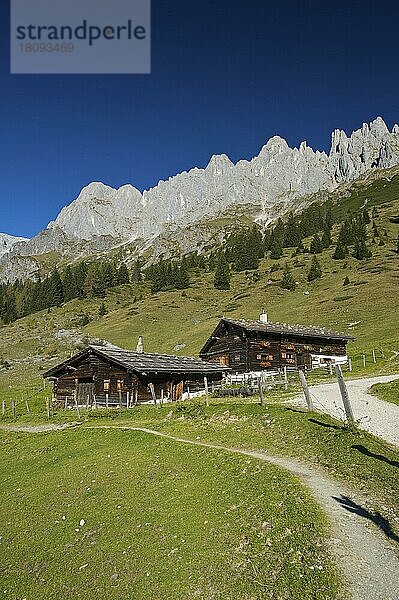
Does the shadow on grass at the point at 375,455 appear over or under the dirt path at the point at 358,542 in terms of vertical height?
over

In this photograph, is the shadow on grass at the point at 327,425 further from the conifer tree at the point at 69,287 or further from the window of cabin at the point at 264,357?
the conifer tree at the point at 69,287

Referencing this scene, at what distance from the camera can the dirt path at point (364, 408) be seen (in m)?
20.5

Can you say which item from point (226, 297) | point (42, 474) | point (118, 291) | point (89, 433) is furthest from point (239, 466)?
point (118, 291)

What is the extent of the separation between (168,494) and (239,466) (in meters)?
2.96

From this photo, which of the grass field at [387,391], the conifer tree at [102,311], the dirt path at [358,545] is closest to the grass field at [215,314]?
the conifer tree at [102,311]

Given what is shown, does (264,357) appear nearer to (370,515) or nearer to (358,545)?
(370,515)

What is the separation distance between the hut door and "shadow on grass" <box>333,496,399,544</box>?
36.6m

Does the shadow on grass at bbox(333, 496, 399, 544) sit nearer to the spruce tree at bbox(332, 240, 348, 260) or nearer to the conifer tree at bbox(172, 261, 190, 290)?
the spruce tree at bbox(332, 240, 348, 260)

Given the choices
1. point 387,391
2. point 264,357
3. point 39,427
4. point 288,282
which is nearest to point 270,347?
point 264,357

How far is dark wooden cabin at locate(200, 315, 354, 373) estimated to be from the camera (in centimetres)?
5641

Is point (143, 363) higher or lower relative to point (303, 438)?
higher

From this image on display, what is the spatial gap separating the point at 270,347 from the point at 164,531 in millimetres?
45640

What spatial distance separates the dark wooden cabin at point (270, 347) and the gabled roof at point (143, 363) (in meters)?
5.83

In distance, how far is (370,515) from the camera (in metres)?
11.9
